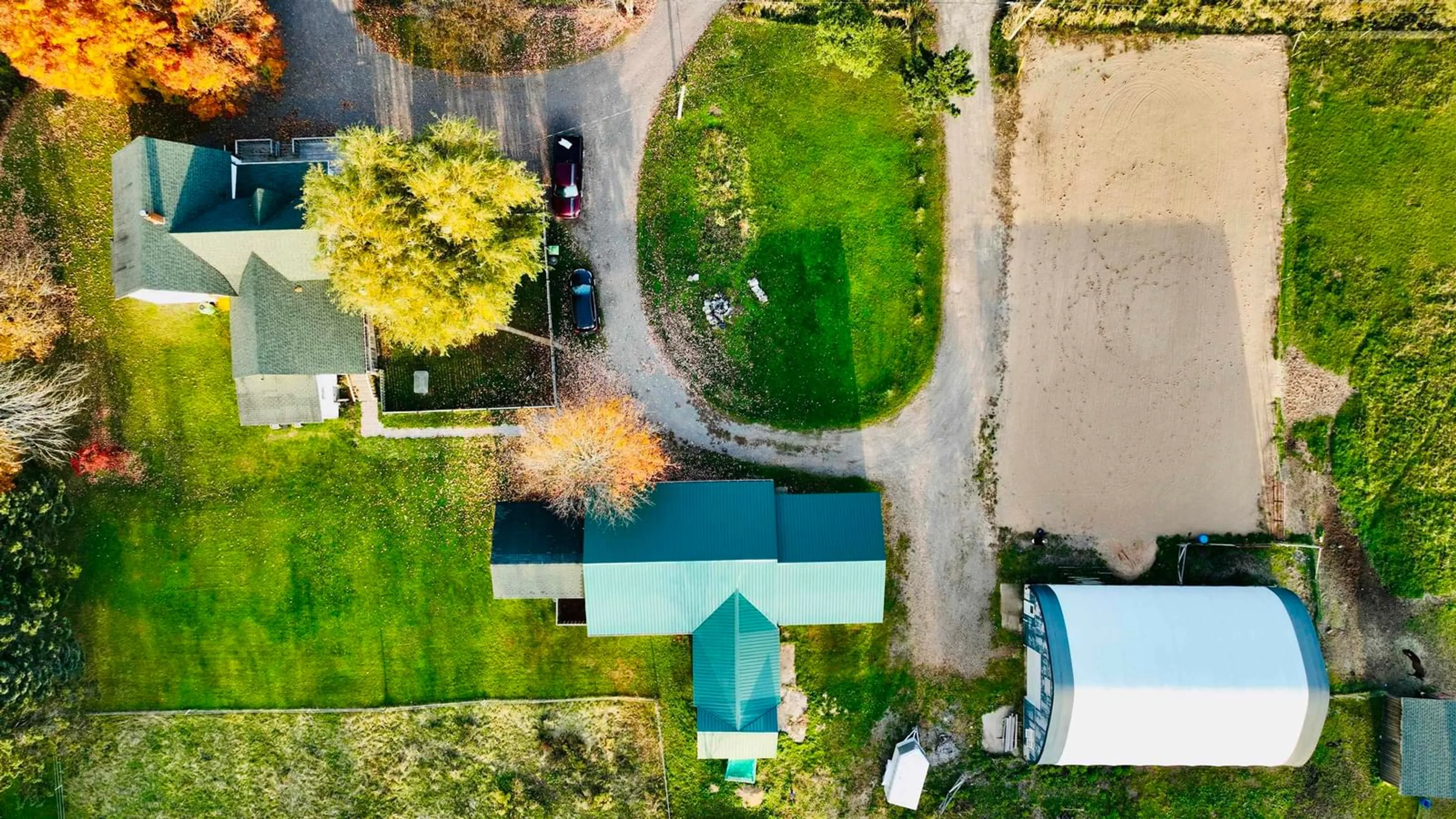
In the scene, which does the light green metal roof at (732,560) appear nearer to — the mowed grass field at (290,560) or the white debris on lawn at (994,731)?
the mowed grass field at (290,560)

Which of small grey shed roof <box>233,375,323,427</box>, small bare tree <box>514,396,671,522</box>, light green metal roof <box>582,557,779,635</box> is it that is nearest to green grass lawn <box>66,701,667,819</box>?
light green metal roof <box>582,557,779,635</box>

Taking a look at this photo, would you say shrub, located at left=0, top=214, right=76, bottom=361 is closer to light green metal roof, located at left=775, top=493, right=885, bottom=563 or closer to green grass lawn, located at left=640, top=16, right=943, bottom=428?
green grass lawn, located at left=640, top=16, right=943, bottom=428

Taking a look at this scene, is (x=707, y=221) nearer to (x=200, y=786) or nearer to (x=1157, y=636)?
(x=1157, y=636)

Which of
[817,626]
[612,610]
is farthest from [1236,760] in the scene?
[612,610]

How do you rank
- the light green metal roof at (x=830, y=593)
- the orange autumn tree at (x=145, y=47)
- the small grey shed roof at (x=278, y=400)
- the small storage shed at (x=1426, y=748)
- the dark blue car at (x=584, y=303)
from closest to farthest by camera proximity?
the orange autumn tree at (x=145, y=47) < the light green metal roof at (x=830, y=593) < the small grey shed roof at (x=278, y=400) < the small storage shed at (x=1426, y=748) < the dark blue car at (x=584, y=303)

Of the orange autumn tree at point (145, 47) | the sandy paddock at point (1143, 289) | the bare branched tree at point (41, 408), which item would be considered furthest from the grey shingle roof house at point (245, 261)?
the sandy paddock at point (1143, 289)

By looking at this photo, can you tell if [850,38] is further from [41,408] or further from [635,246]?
[41,408]

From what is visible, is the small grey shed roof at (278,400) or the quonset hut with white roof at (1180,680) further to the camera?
the small grey shed roof at (278,400)
